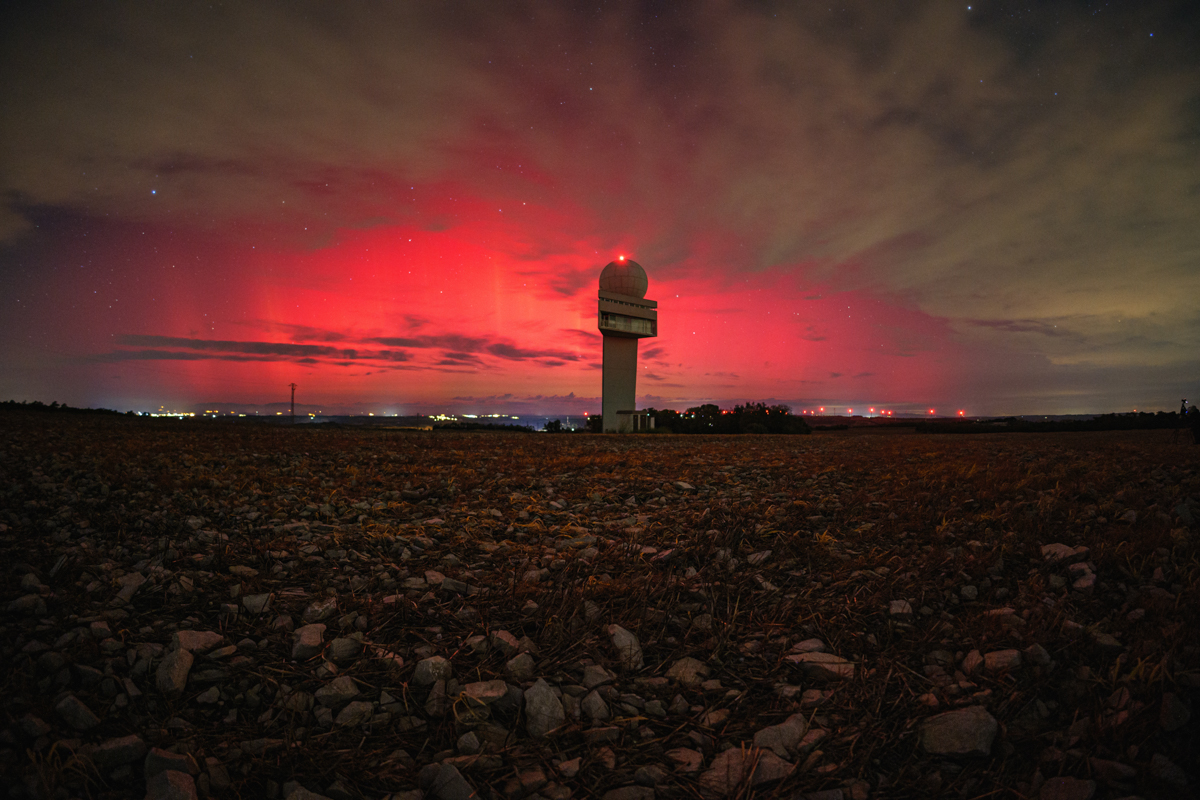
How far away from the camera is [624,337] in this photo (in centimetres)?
3397

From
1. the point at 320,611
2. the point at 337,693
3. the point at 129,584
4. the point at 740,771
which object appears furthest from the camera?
the point at 129,584

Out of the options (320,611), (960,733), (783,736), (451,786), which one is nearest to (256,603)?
(320,611)

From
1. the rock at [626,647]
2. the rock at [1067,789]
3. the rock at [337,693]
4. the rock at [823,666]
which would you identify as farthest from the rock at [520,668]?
the rock at [1067,789]

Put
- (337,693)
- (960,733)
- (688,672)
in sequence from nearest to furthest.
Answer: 1. (960,733)
2. (337,693)
3. (688,672)

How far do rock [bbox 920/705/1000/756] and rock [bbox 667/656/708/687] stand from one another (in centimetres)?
96

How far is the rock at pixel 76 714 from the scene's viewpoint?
2.02 metres

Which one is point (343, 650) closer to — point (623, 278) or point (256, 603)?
point (256, 603)

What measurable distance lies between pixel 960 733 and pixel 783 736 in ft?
2.34

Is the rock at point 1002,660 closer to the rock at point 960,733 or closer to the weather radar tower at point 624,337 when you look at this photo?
the rock at point 960,733

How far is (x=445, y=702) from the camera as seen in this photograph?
7.54 ft

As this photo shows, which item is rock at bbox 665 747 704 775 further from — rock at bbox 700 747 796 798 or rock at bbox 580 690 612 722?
rock at bbox 580 690 612 722

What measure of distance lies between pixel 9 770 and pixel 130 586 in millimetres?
1666

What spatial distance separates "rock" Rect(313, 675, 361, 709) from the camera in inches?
91.4

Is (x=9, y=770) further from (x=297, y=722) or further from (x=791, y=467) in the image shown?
(x=791, y=467)
